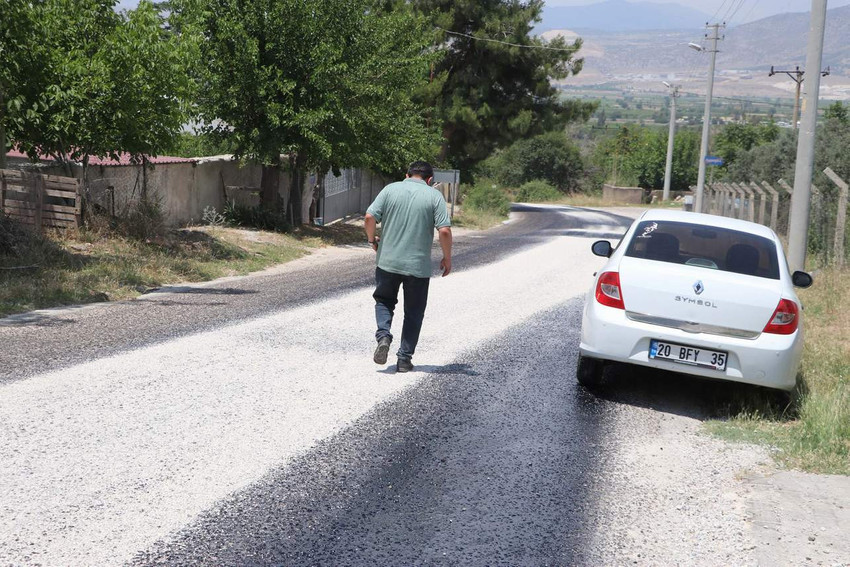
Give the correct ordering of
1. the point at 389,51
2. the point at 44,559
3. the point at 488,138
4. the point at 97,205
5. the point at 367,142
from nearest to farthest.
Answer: the point at 44,559 → the point at 97,205 → the point at 367,142 → the point at 389,51 → the point at 488,138

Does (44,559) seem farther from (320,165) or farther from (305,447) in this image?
(320,165)

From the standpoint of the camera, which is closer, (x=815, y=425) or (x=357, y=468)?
(x=357, y=468)

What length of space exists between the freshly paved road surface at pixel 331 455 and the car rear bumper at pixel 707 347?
0.47m

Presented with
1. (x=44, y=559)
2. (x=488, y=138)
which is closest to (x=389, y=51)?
(x=488, y=138)

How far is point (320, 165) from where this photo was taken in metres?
27.2

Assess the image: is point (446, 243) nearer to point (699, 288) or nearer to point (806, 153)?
point (699, 288)

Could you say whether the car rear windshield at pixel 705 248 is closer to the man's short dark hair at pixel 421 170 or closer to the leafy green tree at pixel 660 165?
the man's short dark hair at pixel 421 170

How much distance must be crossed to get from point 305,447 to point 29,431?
5.64ft

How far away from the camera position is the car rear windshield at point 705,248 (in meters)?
7.85

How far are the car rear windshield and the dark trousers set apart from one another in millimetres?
1859

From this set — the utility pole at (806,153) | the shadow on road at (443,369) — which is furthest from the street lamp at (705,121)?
the shadow on road at (443,369)

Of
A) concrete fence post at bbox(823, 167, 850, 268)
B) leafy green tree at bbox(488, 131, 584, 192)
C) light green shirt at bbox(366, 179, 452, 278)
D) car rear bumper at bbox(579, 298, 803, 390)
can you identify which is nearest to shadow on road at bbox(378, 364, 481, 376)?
light green shirt at bbox(366, 179, 452, 278)

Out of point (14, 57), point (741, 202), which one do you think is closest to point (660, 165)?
point (741, 202)

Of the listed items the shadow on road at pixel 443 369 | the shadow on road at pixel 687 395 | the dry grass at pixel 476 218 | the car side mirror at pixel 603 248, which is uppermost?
the car side mirror at pixel 603 248
